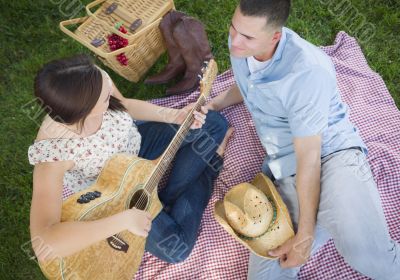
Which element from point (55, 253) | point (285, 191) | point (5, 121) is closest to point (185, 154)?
point (285, 191)

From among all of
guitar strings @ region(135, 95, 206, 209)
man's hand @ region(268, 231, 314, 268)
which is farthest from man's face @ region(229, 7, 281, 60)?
man's hand @ region(268, 231, 314, 268)

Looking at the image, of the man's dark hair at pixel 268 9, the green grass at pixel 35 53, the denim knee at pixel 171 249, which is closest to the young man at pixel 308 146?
the man's dark hair at pixel 268 9

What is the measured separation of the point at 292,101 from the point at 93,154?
85cm

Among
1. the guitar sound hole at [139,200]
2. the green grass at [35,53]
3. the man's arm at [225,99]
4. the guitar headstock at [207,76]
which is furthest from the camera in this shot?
the green grass at [35,53]

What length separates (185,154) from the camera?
2.22 m

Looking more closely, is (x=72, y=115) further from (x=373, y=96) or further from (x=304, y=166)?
(x=373, y=96)

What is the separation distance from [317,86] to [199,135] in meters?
0.75

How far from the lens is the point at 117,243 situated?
175 cm

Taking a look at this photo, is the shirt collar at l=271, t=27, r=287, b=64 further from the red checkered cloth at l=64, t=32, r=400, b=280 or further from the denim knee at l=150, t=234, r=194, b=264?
the denim knee at l=150, t=234, r=194, b=264

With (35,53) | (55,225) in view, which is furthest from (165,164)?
(35,53)

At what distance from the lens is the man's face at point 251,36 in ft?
5.48

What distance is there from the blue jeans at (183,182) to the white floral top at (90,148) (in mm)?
261

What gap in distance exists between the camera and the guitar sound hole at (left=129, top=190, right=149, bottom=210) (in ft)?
6.01

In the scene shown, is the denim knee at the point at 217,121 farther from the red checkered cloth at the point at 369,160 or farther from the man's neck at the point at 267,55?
the man's neck at the point at 267,55
